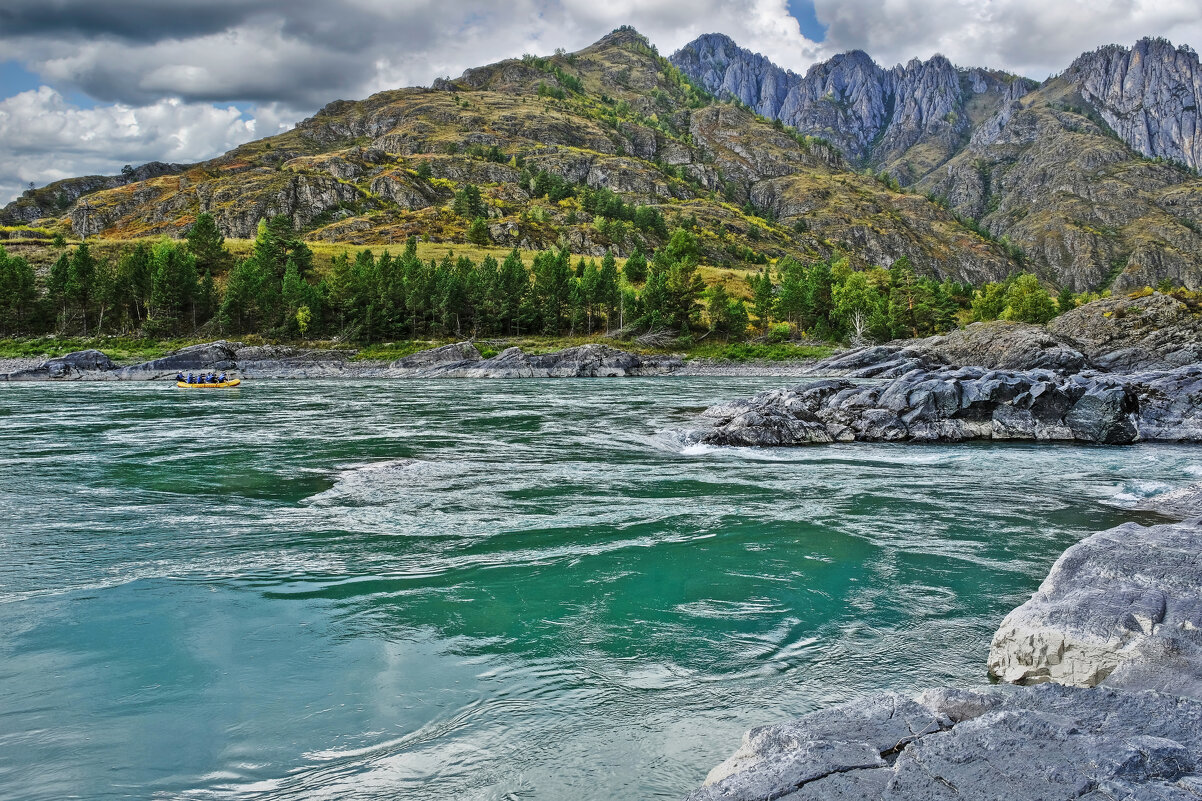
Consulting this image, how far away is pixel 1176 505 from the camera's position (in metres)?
18.1

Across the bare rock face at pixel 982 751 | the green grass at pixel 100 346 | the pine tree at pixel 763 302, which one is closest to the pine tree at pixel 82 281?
the green grass at pixel 100 346

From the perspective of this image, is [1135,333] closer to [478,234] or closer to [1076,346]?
[1076,346]

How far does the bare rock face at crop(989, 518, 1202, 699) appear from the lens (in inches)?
294

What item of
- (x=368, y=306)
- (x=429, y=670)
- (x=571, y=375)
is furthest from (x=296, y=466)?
(x=368, y=306)

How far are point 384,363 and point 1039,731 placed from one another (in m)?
98.9

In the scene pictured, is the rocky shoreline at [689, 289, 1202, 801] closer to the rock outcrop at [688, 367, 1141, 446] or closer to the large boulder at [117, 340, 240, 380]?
the rock outcrop at [688, 367, 1141, 446]

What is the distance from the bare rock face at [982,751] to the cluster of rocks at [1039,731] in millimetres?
12

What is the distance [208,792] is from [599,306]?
122651 millimetres

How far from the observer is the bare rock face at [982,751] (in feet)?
15.2

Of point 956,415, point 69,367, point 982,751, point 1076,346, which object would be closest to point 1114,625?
point 982,751

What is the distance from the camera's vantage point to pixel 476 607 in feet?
38.5

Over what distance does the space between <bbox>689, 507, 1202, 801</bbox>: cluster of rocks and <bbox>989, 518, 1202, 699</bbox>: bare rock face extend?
0.02 meters

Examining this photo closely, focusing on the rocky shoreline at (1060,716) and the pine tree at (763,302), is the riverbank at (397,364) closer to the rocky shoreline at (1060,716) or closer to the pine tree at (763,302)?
the pine tree at (763,302)

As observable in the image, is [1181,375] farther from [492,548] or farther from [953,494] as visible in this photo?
[492,548]
